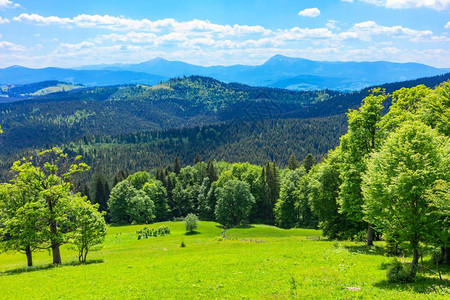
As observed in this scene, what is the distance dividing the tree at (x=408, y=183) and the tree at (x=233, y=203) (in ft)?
225

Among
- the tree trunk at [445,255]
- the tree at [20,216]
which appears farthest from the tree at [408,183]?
the tree at [20,216]

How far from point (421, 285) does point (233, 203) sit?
72383 mm

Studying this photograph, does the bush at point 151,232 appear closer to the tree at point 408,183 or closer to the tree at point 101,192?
the tree at point 101,192

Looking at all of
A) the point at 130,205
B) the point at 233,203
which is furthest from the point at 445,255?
the point at 130,205

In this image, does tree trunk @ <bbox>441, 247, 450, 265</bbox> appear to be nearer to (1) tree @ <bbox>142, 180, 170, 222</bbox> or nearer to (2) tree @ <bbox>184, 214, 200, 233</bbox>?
(2) tree @ <bbox>184, 214, 200, 233</bbox>

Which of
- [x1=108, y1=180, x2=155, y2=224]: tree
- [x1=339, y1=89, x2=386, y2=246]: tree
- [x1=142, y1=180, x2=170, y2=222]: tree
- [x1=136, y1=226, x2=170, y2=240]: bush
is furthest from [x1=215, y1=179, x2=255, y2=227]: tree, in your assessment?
[x1=339, y1=89, x2=386, y2=246]: tree

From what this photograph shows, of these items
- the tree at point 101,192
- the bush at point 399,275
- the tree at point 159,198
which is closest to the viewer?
the bush at point 399,275

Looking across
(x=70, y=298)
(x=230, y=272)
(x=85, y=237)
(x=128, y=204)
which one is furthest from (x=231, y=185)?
(x=70, y=298)

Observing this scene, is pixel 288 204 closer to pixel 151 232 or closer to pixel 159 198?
pixel 151 232

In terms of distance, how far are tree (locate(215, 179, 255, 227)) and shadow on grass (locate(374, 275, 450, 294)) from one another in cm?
6994

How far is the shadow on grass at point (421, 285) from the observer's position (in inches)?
703

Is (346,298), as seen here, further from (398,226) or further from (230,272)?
(230,272)

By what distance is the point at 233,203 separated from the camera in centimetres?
9006

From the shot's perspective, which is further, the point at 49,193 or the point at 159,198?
the point at 159,198
